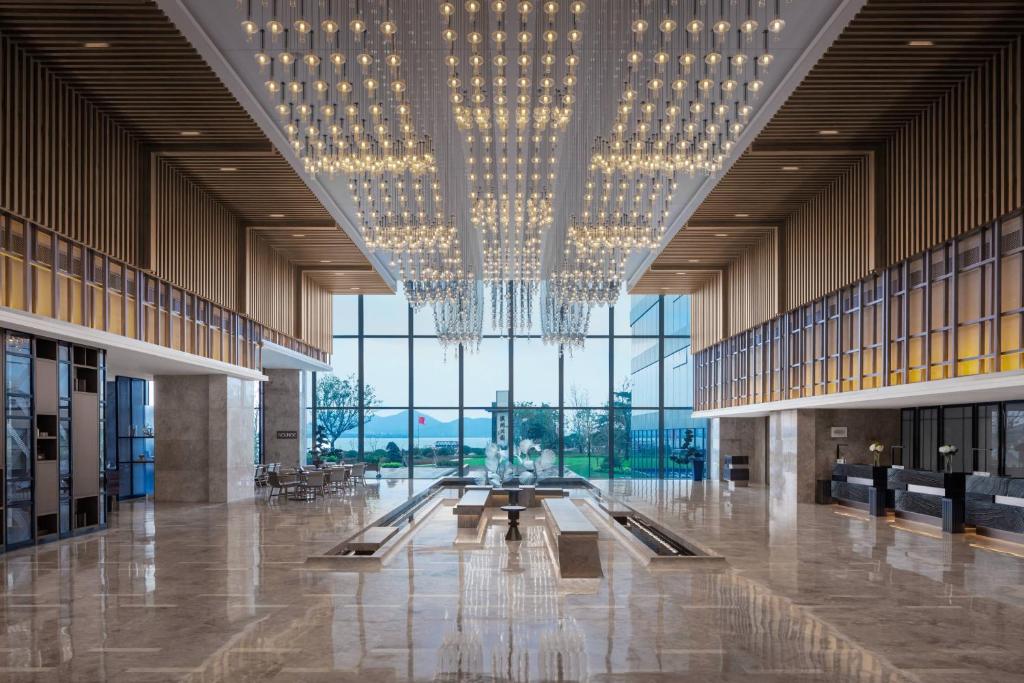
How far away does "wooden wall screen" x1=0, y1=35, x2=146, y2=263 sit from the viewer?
11.9 metres

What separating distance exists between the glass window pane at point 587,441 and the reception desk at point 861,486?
13.8m

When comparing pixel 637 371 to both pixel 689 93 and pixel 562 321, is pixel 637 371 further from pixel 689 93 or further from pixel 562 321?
pixel 689 93

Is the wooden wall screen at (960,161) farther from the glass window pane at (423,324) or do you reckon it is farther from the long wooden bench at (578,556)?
the glass window pane at (423,324)

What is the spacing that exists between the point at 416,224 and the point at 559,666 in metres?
10.7

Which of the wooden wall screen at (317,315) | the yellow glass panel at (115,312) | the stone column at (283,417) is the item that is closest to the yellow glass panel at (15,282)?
the yellow glass panel at (115,312)

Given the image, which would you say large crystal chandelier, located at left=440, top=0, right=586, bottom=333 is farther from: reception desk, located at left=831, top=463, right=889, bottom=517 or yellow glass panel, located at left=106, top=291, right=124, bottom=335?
reception desk, located at left=831, top=463, right=889, bottom=517

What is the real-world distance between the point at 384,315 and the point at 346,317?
52.6 inches

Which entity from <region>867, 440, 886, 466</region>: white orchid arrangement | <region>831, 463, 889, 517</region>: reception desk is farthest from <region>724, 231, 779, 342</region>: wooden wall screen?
<region>831, 463, 889, 517</region>: reception desk

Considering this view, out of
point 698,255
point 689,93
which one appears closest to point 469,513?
point 689,93

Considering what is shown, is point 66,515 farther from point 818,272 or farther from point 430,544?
point 818,272

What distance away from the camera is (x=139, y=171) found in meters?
15.7

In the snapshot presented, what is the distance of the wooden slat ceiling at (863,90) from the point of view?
10367mm

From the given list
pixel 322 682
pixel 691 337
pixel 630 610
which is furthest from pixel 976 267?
pixel 691 337

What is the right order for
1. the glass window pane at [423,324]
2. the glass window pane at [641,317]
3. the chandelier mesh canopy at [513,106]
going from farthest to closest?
the glass window pane at [641,317]
the glass window pane at [423,324]
the chandelier mesh canopy at [513,106]
